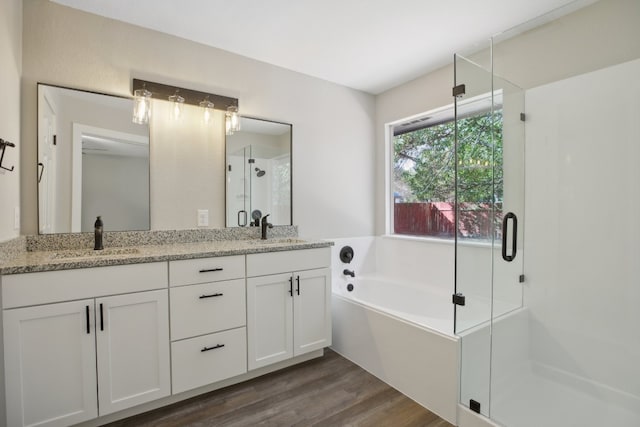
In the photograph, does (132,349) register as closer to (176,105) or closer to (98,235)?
(98,235)

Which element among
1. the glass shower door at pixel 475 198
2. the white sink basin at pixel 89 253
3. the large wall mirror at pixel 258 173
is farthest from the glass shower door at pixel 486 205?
the white sink basin at pixel 89 253

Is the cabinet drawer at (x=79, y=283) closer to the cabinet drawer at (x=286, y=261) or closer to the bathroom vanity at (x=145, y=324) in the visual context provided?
the bathroom vanity at (x=145, y=324)

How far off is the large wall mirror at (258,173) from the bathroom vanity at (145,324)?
472 mm

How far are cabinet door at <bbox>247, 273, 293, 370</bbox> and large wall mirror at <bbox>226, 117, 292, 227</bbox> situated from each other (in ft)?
2.27

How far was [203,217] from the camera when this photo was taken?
245 cm

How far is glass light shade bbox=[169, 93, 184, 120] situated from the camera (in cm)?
228

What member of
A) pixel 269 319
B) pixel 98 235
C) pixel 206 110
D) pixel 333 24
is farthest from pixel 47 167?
pixel 333 24

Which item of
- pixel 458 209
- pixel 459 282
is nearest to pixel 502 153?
pixel 458 209

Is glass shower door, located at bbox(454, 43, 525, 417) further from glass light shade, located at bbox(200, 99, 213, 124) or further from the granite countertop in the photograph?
glass light shade, located at bbox(200, 99, 213, 124)

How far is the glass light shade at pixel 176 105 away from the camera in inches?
89.7

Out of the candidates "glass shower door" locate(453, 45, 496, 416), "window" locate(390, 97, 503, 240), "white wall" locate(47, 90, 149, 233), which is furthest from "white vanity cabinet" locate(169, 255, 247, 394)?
"window" locate(390, 97, 503, 240)

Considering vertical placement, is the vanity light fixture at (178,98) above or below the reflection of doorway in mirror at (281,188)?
above

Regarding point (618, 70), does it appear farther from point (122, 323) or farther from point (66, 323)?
point (66, 323)

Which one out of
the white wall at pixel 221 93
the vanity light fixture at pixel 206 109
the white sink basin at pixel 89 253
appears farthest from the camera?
the vanity light fixture at pixel 206 109
